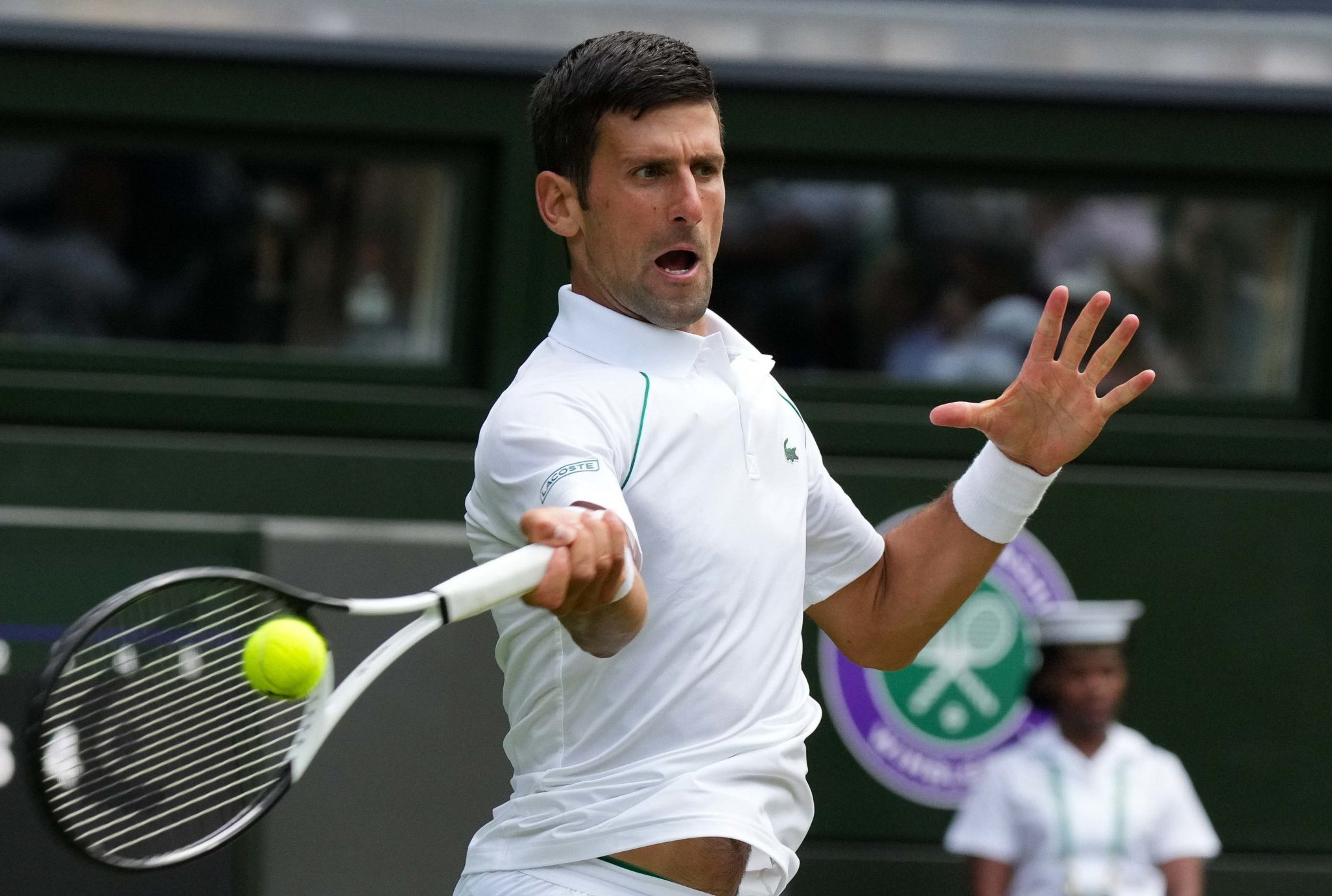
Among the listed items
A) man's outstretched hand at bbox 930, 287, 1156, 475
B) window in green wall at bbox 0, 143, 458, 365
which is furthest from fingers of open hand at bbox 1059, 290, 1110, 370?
window in green wall at bbox 0, 143, 458, 365

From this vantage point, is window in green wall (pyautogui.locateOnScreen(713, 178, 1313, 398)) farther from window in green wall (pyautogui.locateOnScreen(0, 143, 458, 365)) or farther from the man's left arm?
the man's left arm

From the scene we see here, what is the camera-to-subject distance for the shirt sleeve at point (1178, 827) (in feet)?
14.1

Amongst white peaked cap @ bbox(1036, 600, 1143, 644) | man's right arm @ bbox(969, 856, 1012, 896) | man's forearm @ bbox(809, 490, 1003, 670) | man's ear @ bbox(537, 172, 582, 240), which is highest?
man's ear @ bbox(537, 172, 582, 240)

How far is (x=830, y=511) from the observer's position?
2.70m

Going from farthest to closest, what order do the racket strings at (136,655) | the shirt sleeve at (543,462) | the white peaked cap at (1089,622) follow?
the white peaked cap at (1089,622) → the racket strings at (136,655) → the shirt sleeve at (543,462)

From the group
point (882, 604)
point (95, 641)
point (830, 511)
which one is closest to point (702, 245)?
point (830, 511)

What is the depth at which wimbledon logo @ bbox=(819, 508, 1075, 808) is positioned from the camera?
4.71 m

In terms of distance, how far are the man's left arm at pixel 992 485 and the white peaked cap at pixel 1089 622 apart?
A: 194 centimetres

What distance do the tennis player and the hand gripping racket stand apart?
0.20 meters

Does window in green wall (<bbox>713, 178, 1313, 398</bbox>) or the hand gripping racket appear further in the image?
window in green wall (<bbox>713, 178, 1313, 398</bbox>)

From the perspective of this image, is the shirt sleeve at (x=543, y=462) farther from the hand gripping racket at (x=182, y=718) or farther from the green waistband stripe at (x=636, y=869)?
the green waistband stripe at (x=636, y=869)

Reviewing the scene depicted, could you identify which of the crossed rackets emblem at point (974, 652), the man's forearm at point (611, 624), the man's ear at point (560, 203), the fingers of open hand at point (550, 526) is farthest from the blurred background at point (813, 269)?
the fingers of open hand at point (550, 526)

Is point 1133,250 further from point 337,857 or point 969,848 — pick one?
point 337,857

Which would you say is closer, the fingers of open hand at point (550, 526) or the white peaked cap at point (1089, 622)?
the fingers of open hand at point (550, 526)
